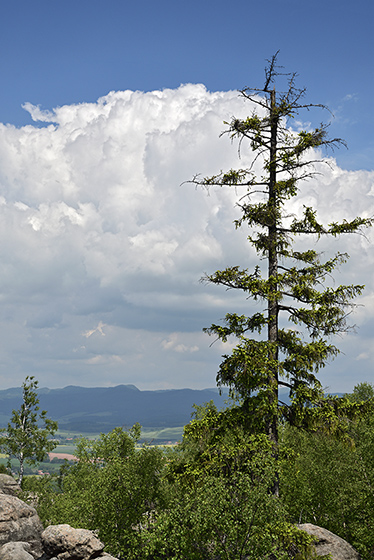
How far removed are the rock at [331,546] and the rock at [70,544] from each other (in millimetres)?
12327

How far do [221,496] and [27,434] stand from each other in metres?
44.1

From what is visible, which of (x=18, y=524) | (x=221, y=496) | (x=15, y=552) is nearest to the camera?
(x=221, y=496)

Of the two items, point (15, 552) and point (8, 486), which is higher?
point (15, 552)

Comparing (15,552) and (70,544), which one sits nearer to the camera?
(70,544)

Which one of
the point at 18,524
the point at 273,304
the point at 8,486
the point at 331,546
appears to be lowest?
the point at 8,486

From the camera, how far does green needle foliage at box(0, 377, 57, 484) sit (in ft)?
178

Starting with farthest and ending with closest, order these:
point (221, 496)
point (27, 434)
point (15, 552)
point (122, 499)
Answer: point (27, 434) < point (122, 499) < point (15, 552) < point (221, 496)

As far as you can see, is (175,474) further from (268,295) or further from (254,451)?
(268,295)

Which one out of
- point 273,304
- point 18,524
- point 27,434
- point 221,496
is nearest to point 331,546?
point 221,496

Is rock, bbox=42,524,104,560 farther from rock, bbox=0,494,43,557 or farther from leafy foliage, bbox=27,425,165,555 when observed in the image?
rock, bbox=0,494,43,557

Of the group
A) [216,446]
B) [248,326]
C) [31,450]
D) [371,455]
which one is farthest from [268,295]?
[31,450]

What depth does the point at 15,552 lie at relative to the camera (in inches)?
931

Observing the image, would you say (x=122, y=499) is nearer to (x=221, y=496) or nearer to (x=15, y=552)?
(x=15, y=552)

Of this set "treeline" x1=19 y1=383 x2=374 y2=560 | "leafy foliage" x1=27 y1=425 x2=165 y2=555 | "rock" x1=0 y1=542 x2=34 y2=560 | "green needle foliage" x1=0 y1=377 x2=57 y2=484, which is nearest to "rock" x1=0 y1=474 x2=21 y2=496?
"treeline" x1=19 y1=383 x2=374 y2=560
